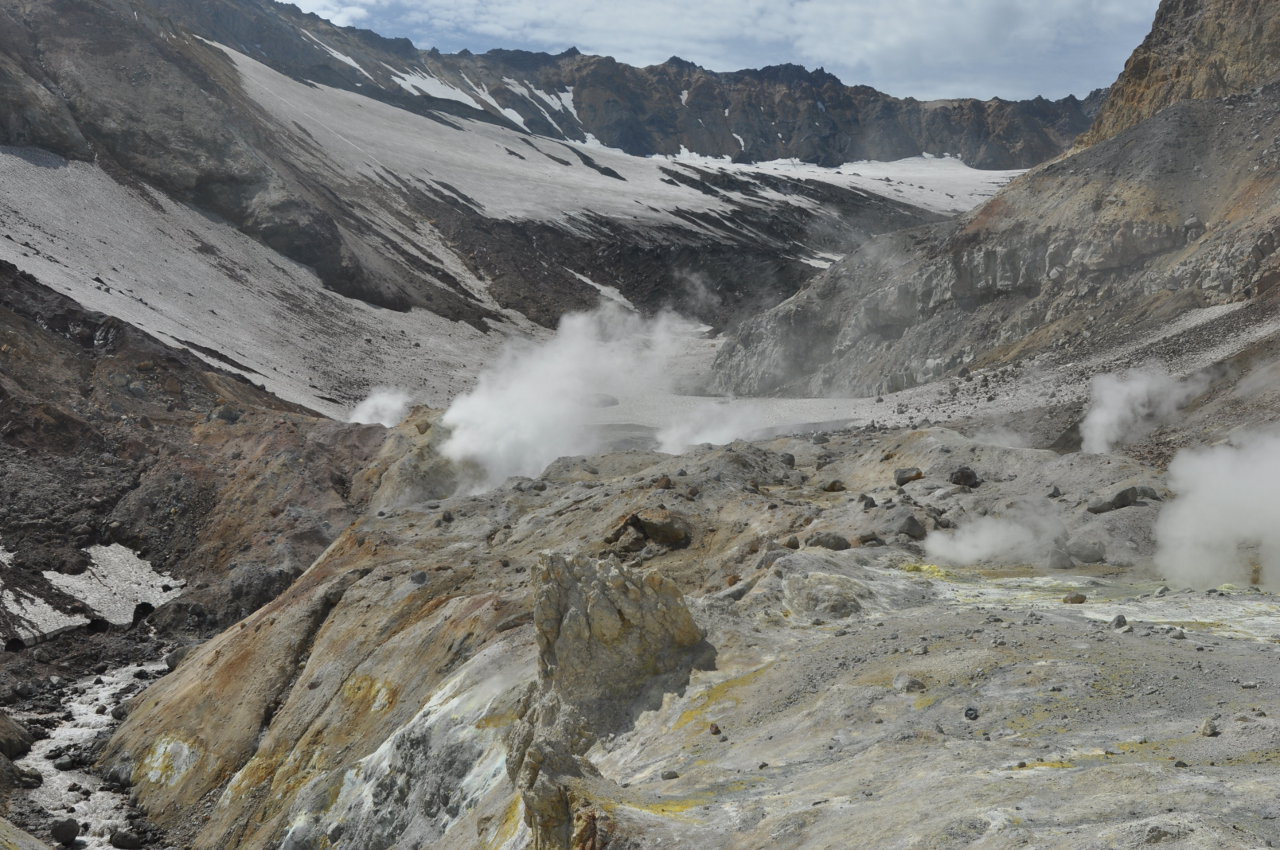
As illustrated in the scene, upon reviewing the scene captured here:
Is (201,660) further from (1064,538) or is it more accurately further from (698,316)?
(698,316)

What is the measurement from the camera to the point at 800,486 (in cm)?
2245

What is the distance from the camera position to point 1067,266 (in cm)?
4016

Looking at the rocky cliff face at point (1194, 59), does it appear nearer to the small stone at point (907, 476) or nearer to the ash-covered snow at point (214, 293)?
the small stone at point (907, 476)

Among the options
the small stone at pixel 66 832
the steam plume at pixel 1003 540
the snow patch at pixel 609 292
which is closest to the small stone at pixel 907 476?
the steam plume at pixel 1003 540

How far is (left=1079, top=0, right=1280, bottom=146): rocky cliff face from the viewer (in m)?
44.5

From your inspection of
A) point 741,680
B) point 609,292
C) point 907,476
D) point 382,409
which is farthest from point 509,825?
point 609,292

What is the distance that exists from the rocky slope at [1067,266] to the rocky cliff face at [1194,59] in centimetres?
100

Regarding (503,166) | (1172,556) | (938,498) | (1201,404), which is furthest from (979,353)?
(503,166)

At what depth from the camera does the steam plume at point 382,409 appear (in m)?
53.9

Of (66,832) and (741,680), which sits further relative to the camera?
(66,832)

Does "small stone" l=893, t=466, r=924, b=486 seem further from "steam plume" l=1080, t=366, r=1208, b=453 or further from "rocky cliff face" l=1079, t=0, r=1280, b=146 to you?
"rocky cliff face" l=1079, t=0, r=1280, b=146

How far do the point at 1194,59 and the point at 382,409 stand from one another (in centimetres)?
4587

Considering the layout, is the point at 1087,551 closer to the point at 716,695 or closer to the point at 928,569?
the point at 928,569

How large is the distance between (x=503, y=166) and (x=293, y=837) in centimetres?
12161
